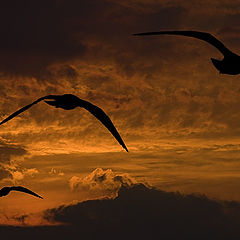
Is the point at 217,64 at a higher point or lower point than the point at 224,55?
lower

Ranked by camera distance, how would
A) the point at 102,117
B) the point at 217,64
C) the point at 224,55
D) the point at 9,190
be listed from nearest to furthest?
the point at 224,55 → the point at 217,64 → the point at 102,117 → the point at 9,190

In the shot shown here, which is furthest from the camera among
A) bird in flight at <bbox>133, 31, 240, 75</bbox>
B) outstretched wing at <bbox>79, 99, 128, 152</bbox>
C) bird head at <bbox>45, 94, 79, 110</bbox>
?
outstretched wing at <bbox>79, 99, 128, 152</bbox>

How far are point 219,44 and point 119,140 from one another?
309 cm

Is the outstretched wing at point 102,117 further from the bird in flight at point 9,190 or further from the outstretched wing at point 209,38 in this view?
the outstretched wing at point 209,38

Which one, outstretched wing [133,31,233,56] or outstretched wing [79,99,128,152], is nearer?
outstretched wing [133,31,233,56]

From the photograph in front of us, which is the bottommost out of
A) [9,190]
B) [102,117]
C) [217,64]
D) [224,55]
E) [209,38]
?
[9,190]

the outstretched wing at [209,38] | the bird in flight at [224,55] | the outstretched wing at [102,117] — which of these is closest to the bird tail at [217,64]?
the bird in flight at [224,55]

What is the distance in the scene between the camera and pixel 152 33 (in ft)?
32.1

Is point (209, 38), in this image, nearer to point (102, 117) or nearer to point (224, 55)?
point (224, 55)

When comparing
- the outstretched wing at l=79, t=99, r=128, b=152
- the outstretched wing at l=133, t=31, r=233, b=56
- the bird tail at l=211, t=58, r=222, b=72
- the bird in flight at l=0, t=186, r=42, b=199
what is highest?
the outstretched wing at l=133, t=31, r=233, b=56

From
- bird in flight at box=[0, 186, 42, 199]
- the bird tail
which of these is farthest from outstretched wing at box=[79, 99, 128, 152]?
the bird tail

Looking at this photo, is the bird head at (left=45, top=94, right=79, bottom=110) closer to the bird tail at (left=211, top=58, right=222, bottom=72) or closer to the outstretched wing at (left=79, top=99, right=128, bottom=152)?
the outstretched wing at (left=79, top=99, right=128, bottom=152)

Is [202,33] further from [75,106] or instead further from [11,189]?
[11,189]

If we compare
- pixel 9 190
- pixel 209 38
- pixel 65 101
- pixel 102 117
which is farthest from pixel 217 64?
pixel 9 190
